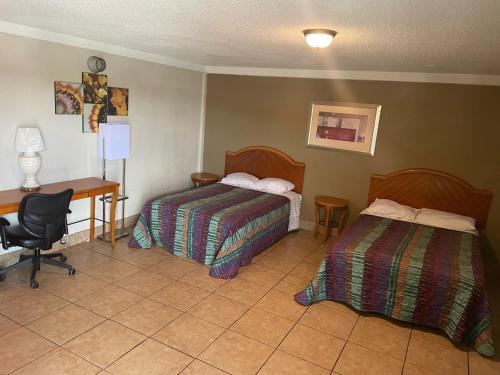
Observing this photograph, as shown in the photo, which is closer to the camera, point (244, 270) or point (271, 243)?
point (244, 270)

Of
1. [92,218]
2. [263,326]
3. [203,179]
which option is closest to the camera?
[263,326]

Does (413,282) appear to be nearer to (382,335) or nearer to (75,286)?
(382,335)

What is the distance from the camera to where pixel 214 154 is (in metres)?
5.88

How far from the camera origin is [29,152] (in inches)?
131

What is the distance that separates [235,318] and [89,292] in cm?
127

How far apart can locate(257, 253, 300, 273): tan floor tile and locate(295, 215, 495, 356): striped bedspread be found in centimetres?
66

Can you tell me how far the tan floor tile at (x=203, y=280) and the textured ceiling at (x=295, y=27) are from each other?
2175 millimetres

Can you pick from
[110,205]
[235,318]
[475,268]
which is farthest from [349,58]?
[110,205]

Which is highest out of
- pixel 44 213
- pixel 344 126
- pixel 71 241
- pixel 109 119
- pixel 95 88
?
pixel 95 88

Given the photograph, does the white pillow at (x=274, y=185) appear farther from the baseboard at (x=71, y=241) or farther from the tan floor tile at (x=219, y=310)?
the tan floor tile at (x=219, y=310)

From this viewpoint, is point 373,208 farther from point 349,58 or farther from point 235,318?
point 235,318

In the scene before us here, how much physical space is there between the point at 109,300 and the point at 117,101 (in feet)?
7.54

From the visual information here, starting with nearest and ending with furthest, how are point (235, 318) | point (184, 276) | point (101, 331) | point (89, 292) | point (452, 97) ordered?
point (101, 331) → point (235, 318) → point (89, 292) → point (184, 276) → point (452, 97)

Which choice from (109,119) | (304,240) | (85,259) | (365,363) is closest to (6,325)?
(85,259)
